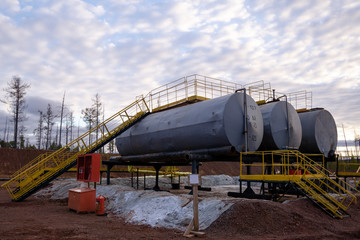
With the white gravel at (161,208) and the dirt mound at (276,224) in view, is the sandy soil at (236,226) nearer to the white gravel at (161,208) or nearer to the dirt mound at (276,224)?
the dirt mound at (276,224)

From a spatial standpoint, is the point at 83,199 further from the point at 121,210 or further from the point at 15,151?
the point at 15,151

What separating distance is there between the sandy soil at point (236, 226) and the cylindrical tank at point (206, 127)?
4.53m

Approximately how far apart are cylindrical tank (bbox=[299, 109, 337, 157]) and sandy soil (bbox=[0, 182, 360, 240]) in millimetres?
8979

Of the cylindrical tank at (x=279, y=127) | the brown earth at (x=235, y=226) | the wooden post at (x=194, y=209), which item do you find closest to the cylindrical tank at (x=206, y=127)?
the cylindrical tank at (x=279, y=127)

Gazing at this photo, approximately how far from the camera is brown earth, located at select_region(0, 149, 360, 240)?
1030 centimetres

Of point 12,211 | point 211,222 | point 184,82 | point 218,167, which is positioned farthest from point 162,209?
point 218,167

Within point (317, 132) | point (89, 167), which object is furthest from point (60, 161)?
point (317, 132)

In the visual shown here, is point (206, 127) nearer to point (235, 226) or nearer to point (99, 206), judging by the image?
point (99, 206)

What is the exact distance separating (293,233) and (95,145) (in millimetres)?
14391

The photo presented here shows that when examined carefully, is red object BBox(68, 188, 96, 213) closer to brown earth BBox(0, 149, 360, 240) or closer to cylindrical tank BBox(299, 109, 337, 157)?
brown earth BBox(0, 149, 360, 240)

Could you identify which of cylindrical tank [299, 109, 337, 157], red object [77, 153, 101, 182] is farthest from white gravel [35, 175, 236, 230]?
cylindrical tank [299, 109, 337, 157]

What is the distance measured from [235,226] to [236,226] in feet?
0.11

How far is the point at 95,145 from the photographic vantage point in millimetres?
21359

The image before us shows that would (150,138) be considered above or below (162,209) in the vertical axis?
above
